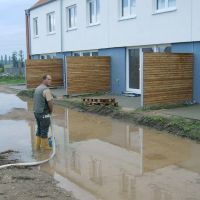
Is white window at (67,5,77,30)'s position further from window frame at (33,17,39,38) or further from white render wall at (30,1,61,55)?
window frame at (33,17,39,38)

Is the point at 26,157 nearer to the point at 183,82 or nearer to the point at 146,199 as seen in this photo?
the point at 146,199

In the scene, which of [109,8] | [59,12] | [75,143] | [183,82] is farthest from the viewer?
[59,12]

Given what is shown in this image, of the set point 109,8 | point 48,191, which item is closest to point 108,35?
point 109,8

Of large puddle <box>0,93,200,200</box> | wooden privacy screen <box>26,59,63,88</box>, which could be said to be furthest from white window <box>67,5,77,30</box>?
large puddle <box>0,93,200,200</box>

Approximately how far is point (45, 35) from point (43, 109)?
18830 mm

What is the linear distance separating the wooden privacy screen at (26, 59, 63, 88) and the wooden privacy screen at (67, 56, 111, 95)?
5.06 m

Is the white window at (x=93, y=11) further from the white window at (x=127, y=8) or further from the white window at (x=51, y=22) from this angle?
the white window at (x=51, y=22)

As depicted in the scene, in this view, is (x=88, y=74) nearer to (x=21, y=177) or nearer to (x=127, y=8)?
(x=127, y=8)

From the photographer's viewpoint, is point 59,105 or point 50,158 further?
point 59,105

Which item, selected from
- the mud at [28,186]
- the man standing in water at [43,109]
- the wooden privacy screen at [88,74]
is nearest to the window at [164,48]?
the wooden privacy screen at [88,74]

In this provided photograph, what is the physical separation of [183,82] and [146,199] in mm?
8645

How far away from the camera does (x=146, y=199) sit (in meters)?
5.88

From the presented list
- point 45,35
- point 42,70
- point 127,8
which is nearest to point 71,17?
point 42,70

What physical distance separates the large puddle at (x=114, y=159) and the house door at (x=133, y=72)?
5.18 m
